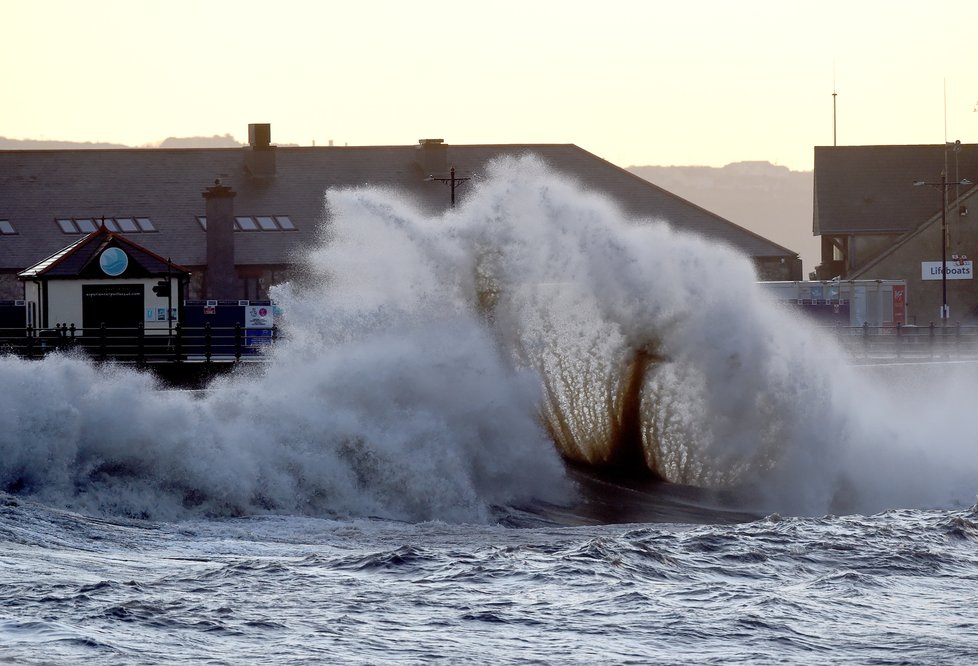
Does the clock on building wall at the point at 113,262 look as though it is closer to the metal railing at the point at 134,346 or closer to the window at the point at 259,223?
the metal railing at the point at 134,346

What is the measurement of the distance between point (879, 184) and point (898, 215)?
Answer: 75.7 inches

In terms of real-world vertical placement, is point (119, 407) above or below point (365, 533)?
above

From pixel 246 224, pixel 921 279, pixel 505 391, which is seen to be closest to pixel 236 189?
pixel 246 224

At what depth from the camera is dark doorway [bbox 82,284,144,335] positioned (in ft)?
120

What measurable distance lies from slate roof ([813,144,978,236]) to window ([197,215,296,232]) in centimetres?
2340

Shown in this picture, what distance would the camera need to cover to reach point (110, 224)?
5609 cm

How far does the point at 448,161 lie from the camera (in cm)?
6144

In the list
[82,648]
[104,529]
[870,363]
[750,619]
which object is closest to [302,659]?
[82,648]

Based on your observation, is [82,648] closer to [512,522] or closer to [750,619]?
[750,619]

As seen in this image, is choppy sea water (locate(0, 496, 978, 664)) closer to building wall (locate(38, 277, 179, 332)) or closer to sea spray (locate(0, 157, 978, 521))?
sea spray (locate(0, 157, 978, 521))

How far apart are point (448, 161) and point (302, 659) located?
5242cm

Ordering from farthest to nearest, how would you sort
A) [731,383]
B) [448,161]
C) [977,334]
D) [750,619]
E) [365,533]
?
[448,161], [977,334], [731,383], [365,533], [750,619]

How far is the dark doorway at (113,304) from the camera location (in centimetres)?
3659

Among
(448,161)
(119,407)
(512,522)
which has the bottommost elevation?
(512,522)
